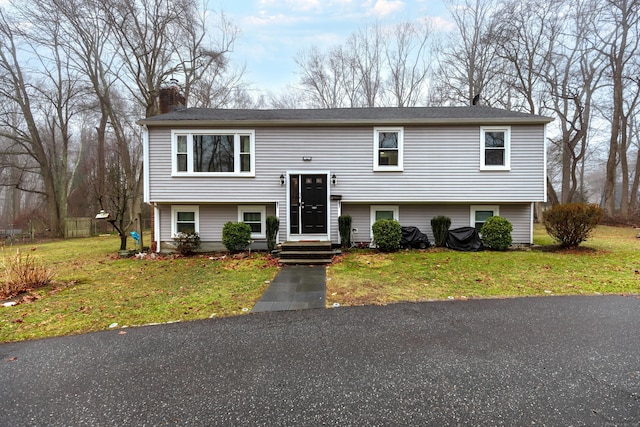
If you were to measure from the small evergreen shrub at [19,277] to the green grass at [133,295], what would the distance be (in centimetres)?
25

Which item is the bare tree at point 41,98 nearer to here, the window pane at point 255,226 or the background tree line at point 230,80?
the background tree line at point 230,80

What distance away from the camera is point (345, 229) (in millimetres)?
9609

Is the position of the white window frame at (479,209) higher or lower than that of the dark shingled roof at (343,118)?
lower

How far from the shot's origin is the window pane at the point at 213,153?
9.77 meters

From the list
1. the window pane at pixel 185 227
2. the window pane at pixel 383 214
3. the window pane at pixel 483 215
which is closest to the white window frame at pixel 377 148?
the window pane at pixel 383 214

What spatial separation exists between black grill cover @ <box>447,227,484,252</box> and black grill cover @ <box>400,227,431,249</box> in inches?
29.5

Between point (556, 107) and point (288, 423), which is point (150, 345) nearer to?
point (288, 423)

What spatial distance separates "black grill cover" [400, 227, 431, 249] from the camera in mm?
9562

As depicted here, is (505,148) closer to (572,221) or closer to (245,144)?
(572,221)

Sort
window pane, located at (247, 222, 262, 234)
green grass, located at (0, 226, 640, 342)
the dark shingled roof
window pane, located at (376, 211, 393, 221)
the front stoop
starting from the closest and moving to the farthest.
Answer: green grass, located at (0, 226, 640, 342) → the front stoop → the dark shingled roof → window pane, located at (247, 222, 262, 234) → window pane, located at (376, 211, 393, 221)

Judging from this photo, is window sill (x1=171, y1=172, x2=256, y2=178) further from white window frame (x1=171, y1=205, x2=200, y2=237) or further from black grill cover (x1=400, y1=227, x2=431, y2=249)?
black grill cover (x1=400, y1=227, x2=431, y2=249)

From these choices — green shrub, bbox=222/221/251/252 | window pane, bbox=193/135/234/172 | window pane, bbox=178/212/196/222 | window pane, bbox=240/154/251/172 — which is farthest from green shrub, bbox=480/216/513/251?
window pane, bbox=178/212/196/222

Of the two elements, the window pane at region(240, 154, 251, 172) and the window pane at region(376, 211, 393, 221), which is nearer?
the window pane at region(240, 154, 251, 172)

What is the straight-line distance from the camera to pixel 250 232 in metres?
9.34
